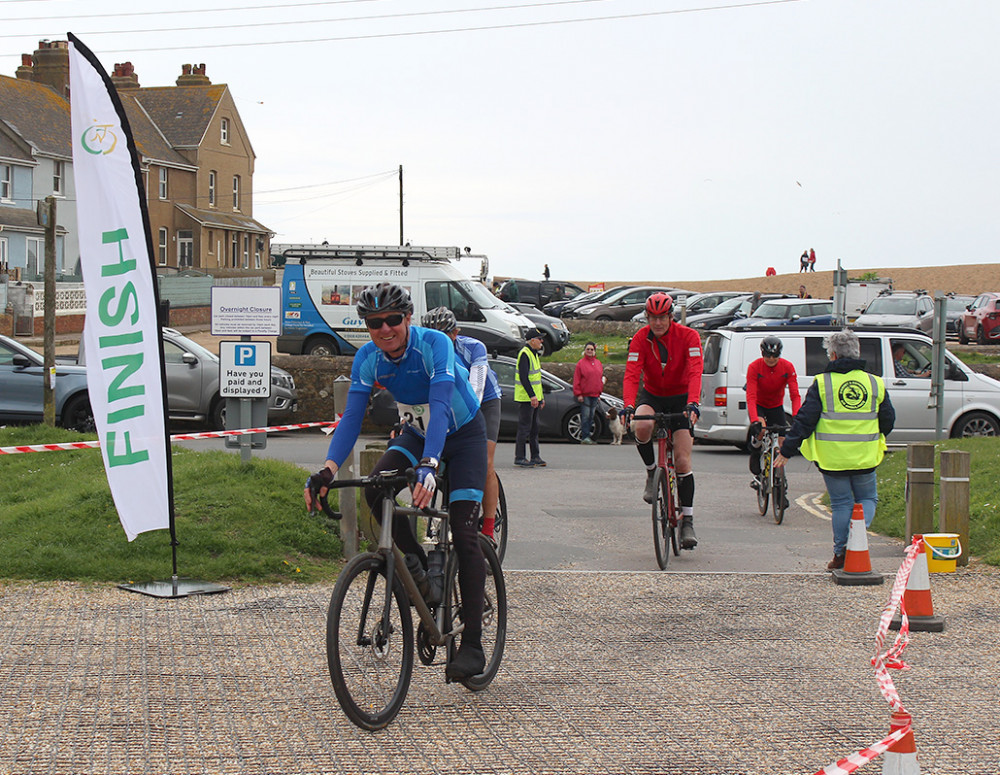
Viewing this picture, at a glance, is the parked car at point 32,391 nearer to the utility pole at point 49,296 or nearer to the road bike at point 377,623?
the utility pole at point 49,296

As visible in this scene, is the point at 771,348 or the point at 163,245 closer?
the point at 771,348

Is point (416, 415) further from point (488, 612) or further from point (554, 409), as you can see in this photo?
point (554, 409)

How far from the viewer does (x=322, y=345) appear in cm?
2773

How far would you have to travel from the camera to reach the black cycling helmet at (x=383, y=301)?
17.1 feet

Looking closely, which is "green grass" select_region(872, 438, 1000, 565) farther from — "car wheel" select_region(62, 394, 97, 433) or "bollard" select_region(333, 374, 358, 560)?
"car wheel" select_region(62, 394, 97, 433)

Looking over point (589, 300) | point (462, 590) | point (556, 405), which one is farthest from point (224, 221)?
point (462, 590)

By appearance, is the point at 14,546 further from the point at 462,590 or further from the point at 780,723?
the point at 780,723

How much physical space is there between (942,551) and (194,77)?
229 ft

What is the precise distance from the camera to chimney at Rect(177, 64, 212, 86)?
72.4 metres

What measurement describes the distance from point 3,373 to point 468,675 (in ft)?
48.0

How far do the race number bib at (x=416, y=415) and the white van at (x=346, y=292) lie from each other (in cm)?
2169

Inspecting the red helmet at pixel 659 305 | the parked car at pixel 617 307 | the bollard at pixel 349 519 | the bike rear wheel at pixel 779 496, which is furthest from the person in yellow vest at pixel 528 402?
the parked car at pixel 617 307

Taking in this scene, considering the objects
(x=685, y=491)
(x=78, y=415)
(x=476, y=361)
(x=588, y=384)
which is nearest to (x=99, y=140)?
(x=476, y=361)

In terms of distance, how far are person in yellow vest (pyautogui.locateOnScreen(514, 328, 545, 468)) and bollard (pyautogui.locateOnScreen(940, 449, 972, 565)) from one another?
8204mm
